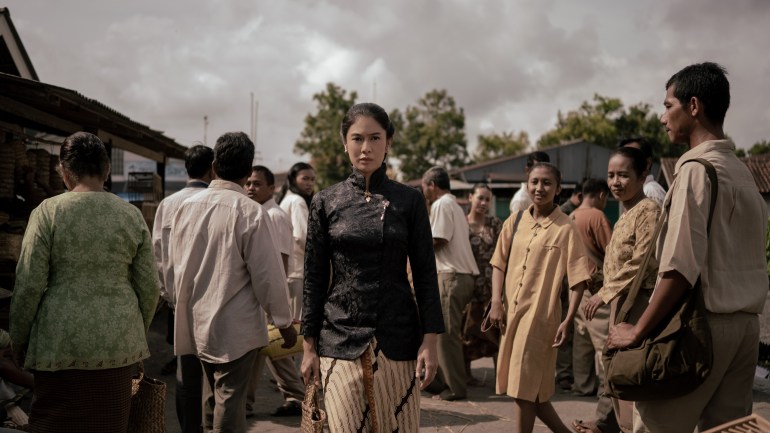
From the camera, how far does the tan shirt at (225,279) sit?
3848 millimetres

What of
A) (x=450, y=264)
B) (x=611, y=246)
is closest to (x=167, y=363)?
(x=450, y=264)

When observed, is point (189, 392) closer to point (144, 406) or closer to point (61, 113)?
point (144, 406)

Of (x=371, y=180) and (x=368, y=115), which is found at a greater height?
(x=368, y=115)

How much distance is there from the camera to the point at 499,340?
494cm

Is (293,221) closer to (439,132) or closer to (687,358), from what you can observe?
(687,358)

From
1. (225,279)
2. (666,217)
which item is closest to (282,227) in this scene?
(225,279)

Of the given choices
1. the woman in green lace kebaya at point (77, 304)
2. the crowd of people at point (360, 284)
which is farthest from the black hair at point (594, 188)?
the woman in green lace kebaya at point (77, 304)

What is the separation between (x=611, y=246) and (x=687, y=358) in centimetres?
167

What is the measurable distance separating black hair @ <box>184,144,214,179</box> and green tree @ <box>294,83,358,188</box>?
44.1 meters

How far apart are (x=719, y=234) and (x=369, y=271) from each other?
1.46m

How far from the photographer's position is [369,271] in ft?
9.63

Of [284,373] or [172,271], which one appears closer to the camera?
[172,271]

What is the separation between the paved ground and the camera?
18.5ft

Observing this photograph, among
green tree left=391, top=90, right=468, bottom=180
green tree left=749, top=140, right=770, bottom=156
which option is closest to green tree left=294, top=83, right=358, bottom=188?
green tree left=391, top=90, right=468, bottom=180
